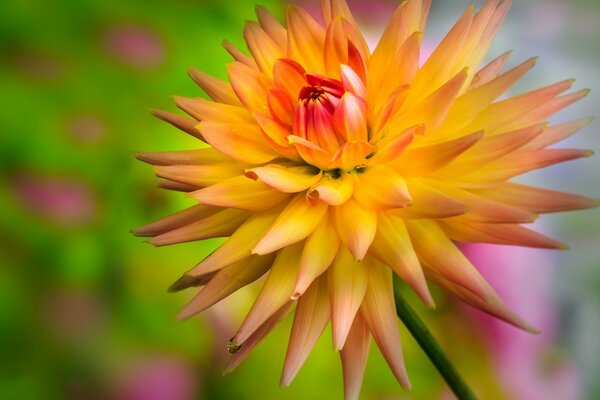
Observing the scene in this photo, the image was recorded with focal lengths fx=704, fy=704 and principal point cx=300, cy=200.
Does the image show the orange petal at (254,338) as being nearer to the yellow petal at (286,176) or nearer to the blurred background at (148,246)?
the yellow petal at (286,176)

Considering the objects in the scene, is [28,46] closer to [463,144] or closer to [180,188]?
[180,188]

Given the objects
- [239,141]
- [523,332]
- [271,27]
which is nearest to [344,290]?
[239,141]

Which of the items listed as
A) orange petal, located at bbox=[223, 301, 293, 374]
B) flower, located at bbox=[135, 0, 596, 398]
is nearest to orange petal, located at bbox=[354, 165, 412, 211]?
flower, located at bbox=[135, 0, 596, 398]

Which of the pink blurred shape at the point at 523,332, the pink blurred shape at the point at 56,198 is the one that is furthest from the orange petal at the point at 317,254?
the pink blurred shape at the point at 56,198

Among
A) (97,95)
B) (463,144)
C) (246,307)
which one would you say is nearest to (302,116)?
(463,144)

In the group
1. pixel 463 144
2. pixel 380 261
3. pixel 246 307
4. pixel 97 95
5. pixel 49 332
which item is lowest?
pixel 49 332

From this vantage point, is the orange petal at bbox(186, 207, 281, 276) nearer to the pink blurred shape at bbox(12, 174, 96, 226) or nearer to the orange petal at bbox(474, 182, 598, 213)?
the orange petal at bbox(474, 182, 598, 213)
